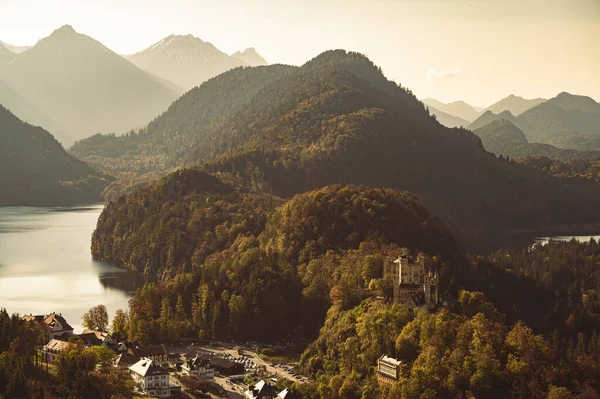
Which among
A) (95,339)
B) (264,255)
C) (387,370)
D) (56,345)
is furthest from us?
(264,255)

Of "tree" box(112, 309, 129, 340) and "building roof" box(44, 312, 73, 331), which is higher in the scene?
"building roof" box(44, 312, 73, 331)

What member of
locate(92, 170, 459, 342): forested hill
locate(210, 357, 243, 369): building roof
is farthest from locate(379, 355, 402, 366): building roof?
locate(92, 170, 459, 342): forested hill

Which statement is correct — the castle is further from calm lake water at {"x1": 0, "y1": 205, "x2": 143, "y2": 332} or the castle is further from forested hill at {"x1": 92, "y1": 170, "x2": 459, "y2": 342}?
calm lake water at {"x1": 0, "y1": 205, "x2": 143, "y2": 332}

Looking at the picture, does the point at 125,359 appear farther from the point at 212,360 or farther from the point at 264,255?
the point at 264,255

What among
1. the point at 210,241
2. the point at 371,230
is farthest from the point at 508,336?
the point at 210,241

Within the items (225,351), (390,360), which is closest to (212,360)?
(225,351)
